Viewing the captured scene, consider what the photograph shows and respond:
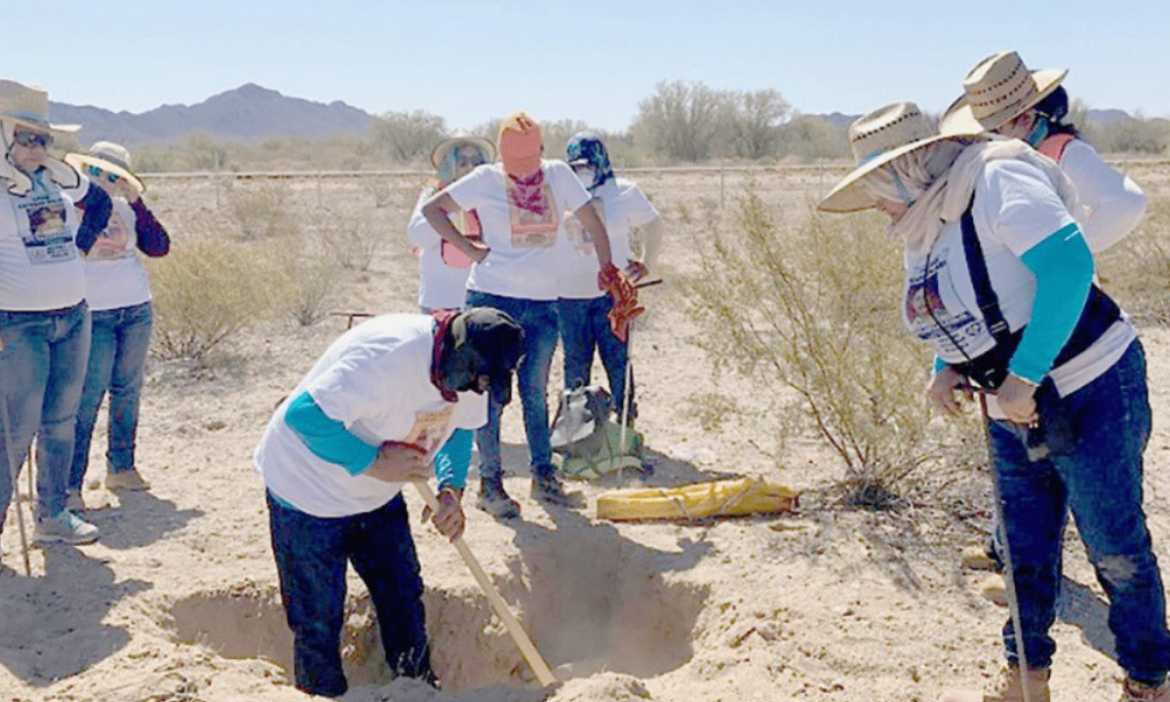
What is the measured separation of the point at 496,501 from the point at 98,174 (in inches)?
105

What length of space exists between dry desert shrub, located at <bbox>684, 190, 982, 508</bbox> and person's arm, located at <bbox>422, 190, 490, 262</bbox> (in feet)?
3.99

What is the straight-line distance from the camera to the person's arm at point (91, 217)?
19.0 ft

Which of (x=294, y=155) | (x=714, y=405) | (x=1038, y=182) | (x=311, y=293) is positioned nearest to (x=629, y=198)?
(x=714, y=405)

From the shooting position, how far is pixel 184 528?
5.97 metres

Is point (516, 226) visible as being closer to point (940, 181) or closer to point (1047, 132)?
point (1047, 132)

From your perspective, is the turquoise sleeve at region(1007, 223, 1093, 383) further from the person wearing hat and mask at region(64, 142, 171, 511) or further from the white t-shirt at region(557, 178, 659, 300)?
the person wearing hat and mask at region(64, 142, 171, 511)

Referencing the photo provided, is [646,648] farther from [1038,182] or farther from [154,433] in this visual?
[154,433]

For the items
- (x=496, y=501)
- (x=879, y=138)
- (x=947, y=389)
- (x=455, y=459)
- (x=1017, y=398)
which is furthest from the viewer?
(x=496, y=501)

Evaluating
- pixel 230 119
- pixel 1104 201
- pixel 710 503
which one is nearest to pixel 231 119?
pixel 230 119

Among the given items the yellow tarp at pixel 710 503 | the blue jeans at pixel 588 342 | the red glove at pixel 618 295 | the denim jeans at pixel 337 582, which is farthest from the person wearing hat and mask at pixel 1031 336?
the blue jeans at pixel 588 342

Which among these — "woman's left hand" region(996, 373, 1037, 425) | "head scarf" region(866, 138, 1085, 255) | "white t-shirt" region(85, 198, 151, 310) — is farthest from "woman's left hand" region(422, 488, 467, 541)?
"white t-shirt" region(85, 198, 151, 310)

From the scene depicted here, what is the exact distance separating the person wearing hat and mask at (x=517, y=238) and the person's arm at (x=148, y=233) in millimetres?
1506

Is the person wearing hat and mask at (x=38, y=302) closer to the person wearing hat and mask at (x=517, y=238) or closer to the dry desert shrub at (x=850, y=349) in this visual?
the person wearing hat and mask at (x=517, y=238)

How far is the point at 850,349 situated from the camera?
5785 millimetres
